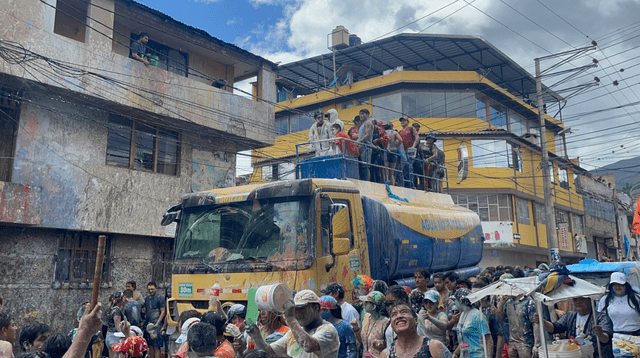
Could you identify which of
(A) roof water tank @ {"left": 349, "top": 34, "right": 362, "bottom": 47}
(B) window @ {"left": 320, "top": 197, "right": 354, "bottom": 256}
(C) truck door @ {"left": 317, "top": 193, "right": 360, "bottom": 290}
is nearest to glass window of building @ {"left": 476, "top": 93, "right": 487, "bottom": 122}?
(A) roof water tank @ {"left": 349, "top": 34, "right": 362, "bottom": 47}

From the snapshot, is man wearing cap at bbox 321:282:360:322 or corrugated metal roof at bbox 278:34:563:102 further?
corrugated metal roof at bbox 278:34:563:102

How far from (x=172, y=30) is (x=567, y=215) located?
99.7 ft

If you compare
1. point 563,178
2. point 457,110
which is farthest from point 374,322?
point 563,178

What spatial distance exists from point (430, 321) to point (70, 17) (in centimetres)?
1227

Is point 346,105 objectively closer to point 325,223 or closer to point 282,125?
point 282,125

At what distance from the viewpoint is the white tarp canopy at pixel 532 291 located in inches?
213

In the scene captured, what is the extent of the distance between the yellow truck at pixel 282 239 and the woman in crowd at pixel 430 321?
63.3 inches

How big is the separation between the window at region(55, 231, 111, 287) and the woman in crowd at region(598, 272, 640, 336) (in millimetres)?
10809

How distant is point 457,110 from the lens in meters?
30.0

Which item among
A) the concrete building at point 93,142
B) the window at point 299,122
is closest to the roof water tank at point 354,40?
the window at point 299,122

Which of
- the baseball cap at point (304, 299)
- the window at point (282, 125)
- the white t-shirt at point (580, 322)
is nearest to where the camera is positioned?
the baseball cap at point (304, 299)

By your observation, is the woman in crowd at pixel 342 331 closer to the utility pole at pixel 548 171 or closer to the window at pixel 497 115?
the utility pole at pixel 548 171

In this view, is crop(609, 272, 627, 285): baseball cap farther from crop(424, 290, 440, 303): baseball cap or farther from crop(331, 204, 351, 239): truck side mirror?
crop(331, 204, 351, 239): truck side mirror

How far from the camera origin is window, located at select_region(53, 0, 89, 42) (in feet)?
44.0
